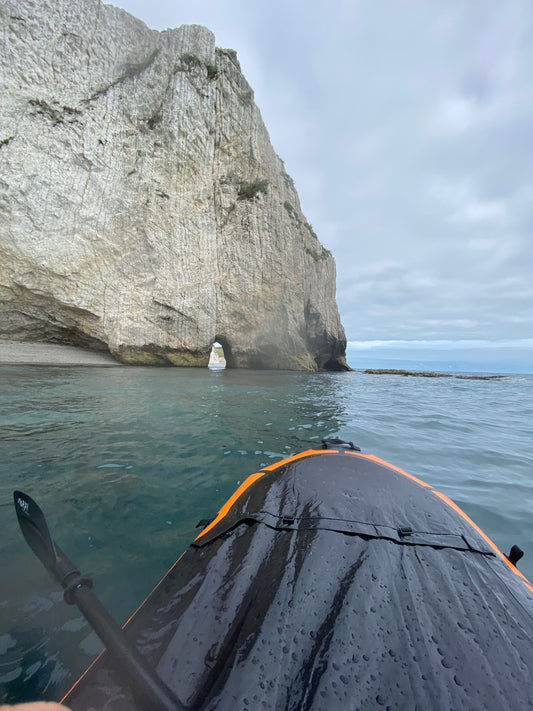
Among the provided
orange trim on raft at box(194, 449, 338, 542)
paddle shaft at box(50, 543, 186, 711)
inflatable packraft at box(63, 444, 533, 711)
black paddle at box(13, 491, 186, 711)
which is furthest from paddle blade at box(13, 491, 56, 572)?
orange trim on raft at box(194, 449, 338, 542)

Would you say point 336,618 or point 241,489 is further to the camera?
point 241,489

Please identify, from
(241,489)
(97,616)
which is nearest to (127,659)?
(97,616)

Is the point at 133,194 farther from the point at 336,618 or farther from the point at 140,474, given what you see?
the point at 336,618

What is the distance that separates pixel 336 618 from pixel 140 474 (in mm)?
2274

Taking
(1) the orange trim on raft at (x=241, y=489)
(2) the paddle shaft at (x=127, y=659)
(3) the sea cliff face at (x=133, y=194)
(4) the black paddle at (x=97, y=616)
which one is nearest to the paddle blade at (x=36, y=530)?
(4) the black paddle at (x=97, y=616)

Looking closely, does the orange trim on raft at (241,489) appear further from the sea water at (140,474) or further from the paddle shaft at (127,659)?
the paddle shaft at (127,659)

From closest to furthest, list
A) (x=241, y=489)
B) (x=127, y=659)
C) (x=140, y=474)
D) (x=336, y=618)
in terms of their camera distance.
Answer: (x=127, y=659)
(x=336, y=618)
(x=241, y=489)
(x=140, y=474)

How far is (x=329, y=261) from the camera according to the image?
23.6 metres

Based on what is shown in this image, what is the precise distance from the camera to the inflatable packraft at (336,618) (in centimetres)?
70

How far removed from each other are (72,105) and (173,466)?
56.9 feet

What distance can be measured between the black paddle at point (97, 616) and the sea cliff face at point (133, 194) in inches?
534

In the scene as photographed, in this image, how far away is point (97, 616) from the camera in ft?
3.01

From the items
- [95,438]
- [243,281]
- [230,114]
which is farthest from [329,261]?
[95,438]

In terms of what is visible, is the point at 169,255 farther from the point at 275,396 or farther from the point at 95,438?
the point at 95,438
